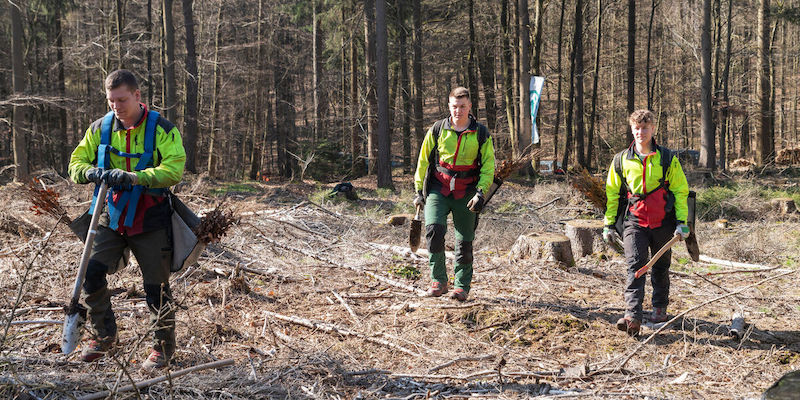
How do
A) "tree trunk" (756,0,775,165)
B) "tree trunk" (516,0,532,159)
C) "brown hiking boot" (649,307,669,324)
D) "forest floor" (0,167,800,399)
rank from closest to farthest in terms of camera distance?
1. "forest floor" (0,167,800,399)
2. "brown hiking boot" (649,307,669,324)
3. "tree trunk" (516,0,532,159)
4. "tree trunk" (756,0,775,165)

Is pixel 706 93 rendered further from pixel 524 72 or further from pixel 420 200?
pixel 420 200

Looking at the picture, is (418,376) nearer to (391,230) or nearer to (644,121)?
(644,121)

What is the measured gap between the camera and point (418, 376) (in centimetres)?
457

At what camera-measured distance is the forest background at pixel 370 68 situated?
21.1m

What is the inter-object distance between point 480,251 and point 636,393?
486cm

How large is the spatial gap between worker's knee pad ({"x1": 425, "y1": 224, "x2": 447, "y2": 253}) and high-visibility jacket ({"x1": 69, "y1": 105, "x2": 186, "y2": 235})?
2518 mm

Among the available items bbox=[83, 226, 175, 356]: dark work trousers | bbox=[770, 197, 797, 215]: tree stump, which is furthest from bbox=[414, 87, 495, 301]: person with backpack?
bbox=[770, 197, 797, 215]: tree stump

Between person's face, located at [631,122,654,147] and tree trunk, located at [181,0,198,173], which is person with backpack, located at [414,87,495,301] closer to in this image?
person's face, located at [631,122,654,147]

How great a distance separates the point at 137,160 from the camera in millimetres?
4109

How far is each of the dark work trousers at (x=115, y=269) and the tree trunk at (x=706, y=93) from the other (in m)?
19.6

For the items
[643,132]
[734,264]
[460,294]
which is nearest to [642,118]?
[643,132]

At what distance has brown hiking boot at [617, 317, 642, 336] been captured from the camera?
533 cm

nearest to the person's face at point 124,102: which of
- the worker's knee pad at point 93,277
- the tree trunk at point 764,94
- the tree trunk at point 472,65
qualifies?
the worker's knee pad at point 93,277

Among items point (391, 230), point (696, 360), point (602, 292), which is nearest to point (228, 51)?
point (391, 230)
